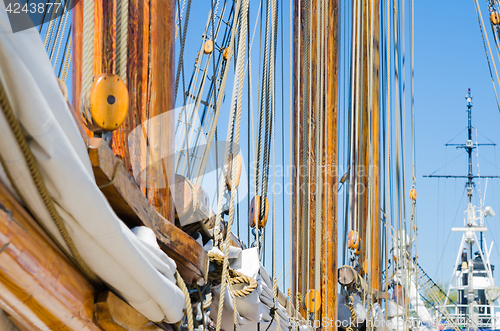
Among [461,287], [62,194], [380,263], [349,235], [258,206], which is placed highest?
[62,194]

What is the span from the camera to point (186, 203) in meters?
2.17

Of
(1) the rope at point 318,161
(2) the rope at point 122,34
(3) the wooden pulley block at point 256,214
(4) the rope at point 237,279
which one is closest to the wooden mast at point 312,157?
(1) the rope at point 318,161

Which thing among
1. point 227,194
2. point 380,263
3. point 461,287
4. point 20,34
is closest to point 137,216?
point 20,34

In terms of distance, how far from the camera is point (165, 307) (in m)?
1.47

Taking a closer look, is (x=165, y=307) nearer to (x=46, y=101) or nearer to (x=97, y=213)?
(x=97, y=213)

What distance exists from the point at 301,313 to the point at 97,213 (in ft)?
13.3

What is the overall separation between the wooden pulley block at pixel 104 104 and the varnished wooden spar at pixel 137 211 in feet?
0.48

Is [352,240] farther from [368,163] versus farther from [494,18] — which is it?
Answer: [494,18]

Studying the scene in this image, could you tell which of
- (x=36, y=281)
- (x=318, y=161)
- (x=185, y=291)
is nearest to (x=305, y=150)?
(x=318, y=161)

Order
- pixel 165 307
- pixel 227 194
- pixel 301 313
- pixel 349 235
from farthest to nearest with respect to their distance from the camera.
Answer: pixel 349 235, pixel 301 313, pixel 227 194, pixel 165 307

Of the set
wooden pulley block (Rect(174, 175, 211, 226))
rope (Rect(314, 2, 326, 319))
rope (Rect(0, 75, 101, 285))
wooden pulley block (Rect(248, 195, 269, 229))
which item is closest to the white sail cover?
rope (Rect(0, 75, 101, 285))

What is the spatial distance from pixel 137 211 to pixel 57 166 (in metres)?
0.45

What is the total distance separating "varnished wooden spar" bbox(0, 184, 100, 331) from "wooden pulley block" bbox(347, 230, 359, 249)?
5672 mm

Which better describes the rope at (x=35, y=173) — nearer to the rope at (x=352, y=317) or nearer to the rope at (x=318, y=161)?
the rope at (x=318, y=161)
